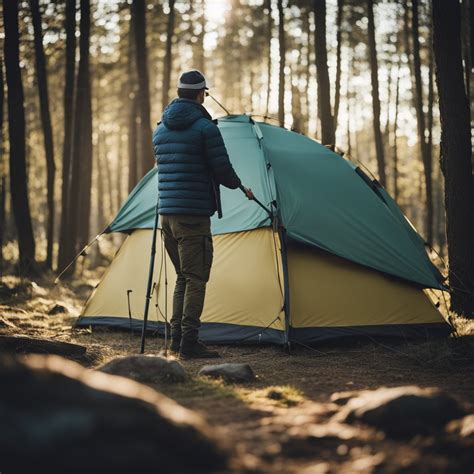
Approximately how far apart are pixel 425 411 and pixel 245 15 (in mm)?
23458

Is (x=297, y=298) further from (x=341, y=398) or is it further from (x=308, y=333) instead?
(x=341, y=398)

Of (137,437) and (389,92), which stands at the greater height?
(389,92)

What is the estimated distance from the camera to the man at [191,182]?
6.62 meters

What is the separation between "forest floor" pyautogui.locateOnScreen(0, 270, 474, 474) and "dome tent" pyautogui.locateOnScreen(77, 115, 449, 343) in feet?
0.97

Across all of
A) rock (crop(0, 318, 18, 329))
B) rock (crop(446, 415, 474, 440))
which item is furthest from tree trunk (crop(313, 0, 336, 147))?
rock (crop(446, 415, 474, 440))

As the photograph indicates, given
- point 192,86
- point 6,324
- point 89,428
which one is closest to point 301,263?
point 192,86

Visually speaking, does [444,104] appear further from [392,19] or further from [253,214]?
[392,19]

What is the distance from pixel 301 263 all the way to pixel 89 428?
522cm

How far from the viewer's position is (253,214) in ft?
26.0

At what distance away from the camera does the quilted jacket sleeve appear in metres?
6.56

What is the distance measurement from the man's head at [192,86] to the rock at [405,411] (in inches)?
145

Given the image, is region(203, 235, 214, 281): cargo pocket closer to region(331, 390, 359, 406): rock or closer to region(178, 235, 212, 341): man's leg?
region(178, 235, 212, 341): man's leg

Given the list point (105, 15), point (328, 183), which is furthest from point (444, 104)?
point (105, 15)

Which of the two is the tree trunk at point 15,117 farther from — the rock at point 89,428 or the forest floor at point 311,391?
the rock at point 89,428
